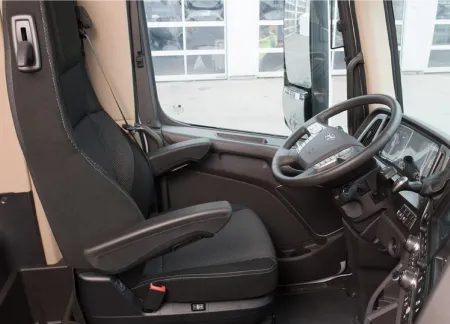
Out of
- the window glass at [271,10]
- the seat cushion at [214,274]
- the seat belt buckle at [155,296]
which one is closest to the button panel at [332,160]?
the seat cushion at [214,274]

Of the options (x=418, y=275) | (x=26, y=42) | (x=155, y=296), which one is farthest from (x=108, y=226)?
(x=418, y=275)

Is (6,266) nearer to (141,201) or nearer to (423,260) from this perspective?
(141,201)

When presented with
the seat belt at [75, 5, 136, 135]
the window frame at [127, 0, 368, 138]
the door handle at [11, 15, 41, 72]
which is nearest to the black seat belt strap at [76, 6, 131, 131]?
the seat belt at [75, 5, 136, 135]

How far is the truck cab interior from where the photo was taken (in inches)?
47.6

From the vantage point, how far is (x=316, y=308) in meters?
1.91

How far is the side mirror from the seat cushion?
2.33 ft

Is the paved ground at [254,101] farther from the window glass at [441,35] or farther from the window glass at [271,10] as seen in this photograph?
the window glass at [271,10]

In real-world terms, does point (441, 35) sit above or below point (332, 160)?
above

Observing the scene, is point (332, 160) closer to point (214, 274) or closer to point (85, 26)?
point (214, 274)

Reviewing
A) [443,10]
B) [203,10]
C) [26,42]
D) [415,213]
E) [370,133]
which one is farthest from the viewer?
[203,10]

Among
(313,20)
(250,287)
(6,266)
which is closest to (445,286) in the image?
(250,287)

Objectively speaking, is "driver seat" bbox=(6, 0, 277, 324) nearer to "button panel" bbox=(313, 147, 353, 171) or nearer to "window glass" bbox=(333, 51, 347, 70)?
"button panel" bbox=(313, 147, 353, 171)

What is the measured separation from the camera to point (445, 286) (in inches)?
31.3

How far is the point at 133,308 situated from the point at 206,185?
79 centimetres
